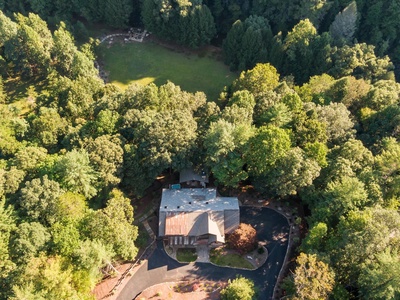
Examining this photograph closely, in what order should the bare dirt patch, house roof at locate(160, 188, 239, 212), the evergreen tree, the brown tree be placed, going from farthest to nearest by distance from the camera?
the evergreen tree < house roof at locate(160, 188, 239, 212) < the brown tree < the bare dirt patch

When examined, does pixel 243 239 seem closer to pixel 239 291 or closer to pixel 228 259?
pixel 228 259

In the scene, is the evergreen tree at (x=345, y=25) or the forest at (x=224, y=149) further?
the evergreen tree at (x=345, y=25)

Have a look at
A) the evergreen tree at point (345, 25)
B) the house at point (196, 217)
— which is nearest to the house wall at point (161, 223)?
the house at point (196, 217)

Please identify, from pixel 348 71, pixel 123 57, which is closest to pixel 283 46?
pixel 348 71

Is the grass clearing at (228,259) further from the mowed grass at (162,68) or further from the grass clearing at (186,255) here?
the mowed grass at (162,68)

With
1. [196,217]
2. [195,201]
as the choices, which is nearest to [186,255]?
[196,217]

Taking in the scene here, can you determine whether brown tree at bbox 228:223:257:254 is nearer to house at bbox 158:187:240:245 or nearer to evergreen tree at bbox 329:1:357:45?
house at bbox 158:187:240:245

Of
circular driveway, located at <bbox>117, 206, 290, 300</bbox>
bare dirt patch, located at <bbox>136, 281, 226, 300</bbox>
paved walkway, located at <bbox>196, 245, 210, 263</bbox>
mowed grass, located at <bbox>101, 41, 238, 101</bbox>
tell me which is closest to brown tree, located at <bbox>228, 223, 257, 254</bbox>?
circular driveway, located at <bbox>117, 206, 290, 300</bbox>
